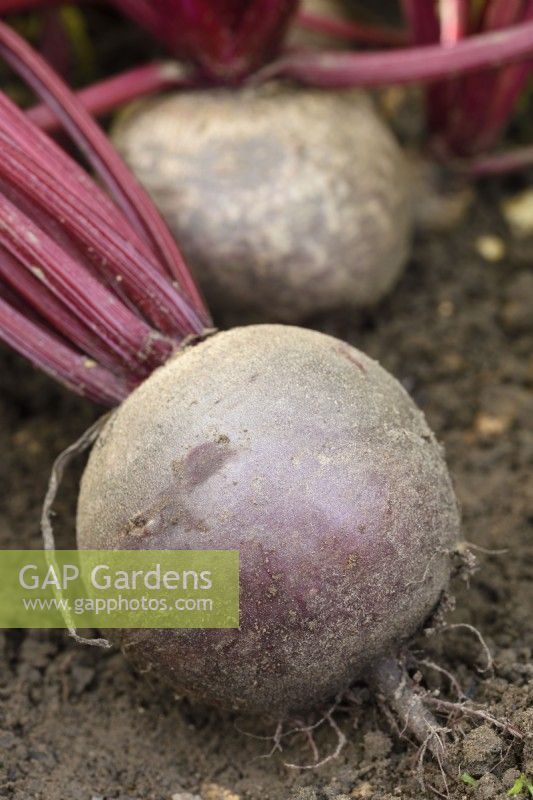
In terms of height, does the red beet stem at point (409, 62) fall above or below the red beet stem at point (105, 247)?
below

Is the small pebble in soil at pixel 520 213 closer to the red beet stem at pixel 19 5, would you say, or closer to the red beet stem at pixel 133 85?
the red beet stem at pixel 133 85

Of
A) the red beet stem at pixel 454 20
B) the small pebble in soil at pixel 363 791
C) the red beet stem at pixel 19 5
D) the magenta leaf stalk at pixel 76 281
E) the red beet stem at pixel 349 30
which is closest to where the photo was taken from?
the small pebble in soil at pixel 363 791

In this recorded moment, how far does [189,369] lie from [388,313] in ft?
4.17

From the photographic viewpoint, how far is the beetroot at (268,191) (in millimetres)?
2717

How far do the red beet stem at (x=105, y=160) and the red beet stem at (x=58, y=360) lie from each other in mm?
246

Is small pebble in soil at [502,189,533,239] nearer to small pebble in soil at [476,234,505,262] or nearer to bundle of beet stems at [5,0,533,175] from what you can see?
small pebble in soil at [476,234,505,262]

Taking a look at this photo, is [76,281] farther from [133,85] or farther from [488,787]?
[488,787]

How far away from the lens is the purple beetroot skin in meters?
1.82

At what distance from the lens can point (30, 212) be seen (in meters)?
2.22

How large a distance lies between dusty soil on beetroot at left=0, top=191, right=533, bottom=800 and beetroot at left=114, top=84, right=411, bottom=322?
0.80ft

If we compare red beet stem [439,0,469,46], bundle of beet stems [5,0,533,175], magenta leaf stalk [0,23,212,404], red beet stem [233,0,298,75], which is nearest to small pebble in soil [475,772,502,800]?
magenta leaf stalk [0,23,212,404]

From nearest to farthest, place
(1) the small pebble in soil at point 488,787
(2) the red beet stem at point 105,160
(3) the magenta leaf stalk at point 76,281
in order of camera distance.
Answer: (1) the small pebble in soil at point 488,787 < (3) the magenta leaf stalk at point 76,281 < (2) the red beet stem at point 105,160

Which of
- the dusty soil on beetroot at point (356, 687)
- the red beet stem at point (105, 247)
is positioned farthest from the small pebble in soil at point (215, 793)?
the red beet stem at point (105, 247)

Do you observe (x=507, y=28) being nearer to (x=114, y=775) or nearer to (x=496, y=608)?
(x=496, y=608)
